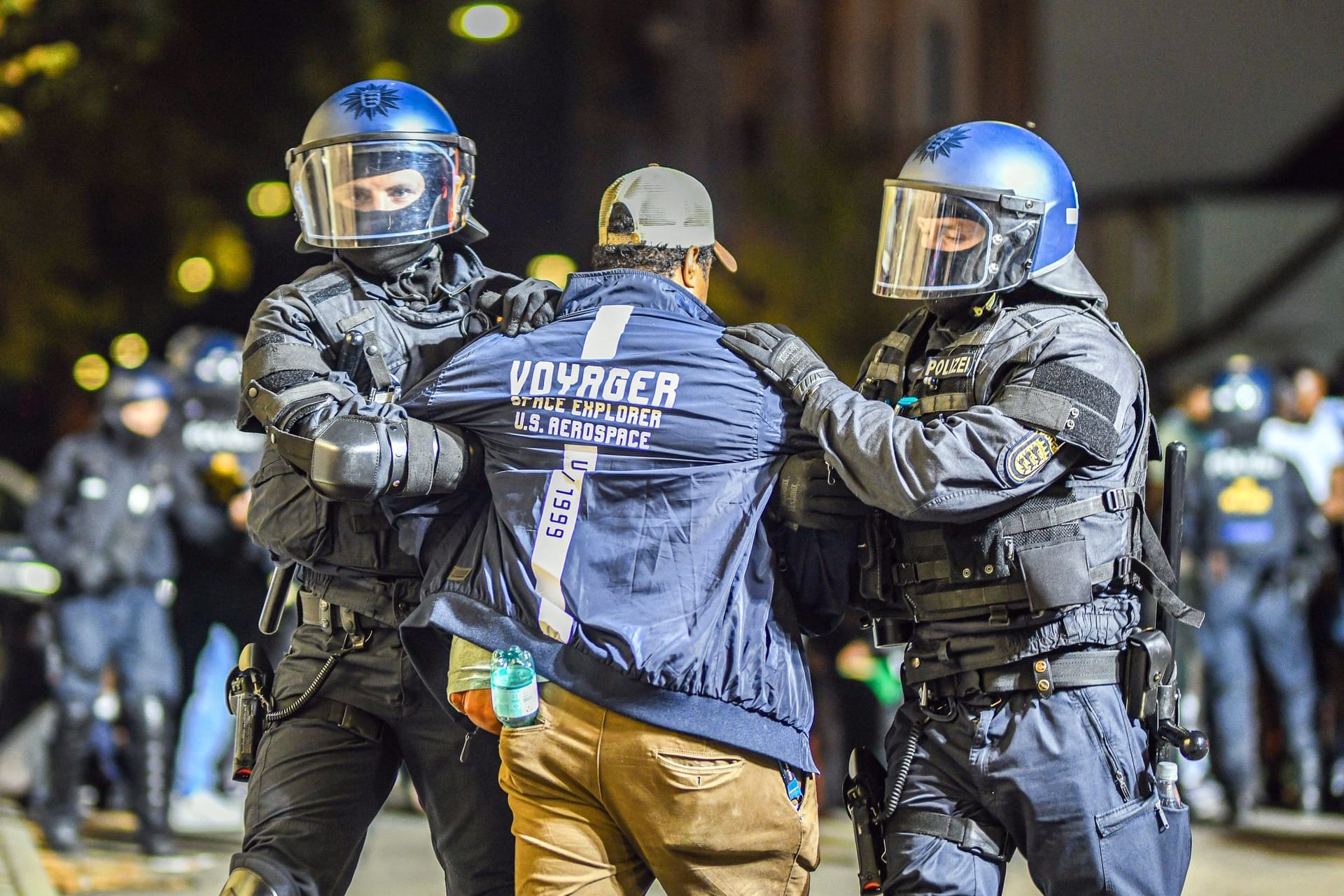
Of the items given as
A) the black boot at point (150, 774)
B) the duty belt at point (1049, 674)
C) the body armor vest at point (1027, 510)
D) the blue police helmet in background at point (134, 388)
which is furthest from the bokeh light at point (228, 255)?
the duty belt at point (1049, 674)

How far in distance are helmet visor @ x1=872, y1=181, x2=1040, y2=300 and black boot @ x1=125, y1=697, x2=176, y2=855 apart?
4881mm

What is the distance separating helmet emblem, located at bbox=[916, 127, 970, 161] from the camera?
3.34 m

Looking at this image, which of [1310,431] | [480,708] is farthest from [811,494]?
[1310,431]

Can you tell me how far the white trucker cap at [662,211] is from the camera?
316cm

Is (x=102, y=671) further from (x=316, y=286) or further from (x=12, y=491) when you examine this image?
(x=316, y=286)

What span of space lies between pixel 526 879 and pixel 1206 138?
15.4m

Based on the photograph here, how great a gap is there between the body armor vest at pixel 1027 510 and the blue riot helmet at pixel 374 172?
122 centimetres

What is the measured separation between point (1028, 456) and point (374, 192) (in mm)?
1633

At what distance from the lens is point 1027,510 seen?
10.3ft

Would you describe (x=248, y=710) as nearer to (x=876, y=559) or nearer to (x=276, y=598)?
(x=276, y=598)

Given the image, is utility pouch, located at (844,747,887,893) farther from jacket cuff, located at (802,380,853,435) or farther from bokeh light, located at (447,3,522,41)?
bokeh light, located at (447,3,522,41)

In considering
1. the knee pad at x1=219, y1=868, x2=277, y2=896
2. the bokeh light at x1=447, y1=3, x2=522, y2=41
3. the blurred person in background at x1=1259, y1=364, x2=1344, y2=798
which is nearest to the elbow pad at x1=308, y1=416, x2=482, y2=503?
the knee pad at x1=219, y1=868, x2=277, y2=896

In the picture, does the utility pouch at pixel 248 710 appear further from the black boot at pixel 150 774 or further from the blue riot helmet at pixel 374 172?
the black boot at pixel 150 774

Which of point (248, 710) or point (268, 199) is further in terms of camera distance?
point (268, 199)
